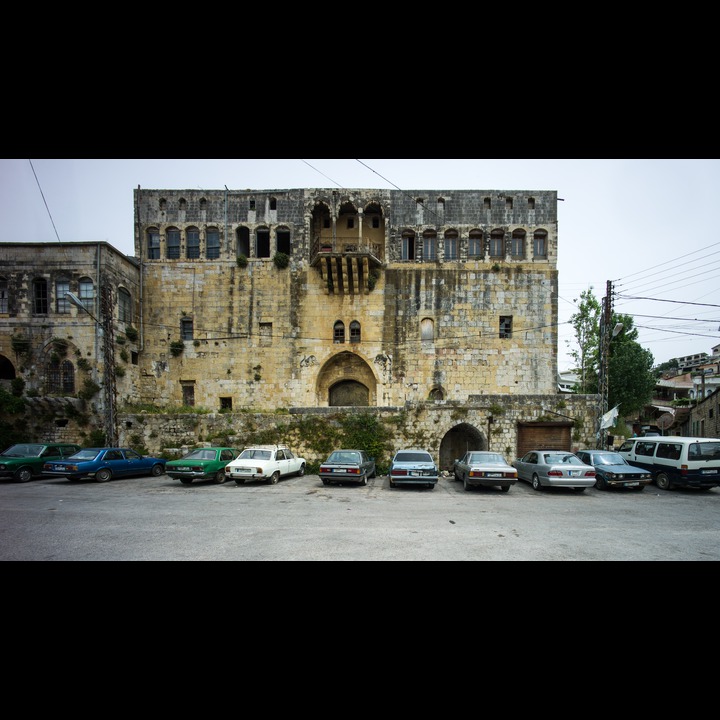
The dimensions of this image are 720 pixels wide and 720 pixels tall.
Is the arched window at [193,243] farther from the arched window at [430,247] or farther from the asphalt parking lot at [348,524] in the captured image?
the asphalt parking lot at [348,524]

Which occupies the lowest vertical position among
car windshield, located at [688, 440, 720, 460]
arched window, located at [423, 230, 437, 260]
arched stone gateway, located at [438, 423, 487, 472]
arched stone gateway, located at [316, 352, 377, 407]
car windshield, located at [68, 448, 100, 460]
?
arched stone gateway, located at [438, 423, 487, 472]

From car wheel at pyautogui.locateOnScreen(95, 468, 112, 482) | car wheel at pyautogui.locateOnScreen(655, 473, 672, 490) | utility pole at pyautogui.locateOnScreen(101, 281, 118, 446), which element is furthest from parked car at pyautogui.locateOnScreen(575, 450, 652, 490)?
utility pole at pyautogui.locateOnScreen(101, 281, 118, 446)

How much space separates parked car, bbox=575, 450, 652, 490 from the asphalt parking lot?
0.38 metres

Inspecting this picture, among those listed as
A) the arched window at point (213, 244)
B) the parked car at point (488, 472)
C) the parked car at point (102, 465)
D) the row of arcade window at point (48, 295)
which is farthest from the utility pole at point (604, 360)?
the row of arcade window at point (48, 295)

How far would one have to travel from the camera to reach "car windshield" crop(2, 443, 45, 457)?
16909 mm

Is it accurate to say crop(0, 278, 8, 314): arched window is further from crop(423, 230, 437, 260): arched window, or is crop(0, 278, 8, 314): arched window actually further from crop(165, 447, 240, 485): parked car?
crop(423, 230, 437, 260): arched window

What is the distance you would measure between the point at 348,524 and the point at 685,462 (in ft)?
40.2

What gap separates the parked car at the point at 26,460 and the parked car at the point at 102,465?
1.04 meters

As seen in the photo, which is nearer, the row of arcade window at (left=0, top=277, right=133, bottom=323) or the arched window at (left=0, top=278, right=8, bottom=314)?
the row of arcade window at (left=0, top=277, right=133, bottom=323)

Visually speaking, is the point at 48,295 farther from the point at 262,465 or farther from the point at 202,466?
the point at 262,465

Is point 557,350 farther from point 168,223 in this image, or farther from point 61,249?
point 61,249

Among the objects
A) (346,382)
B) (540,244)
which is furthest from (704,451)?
(346,382)
